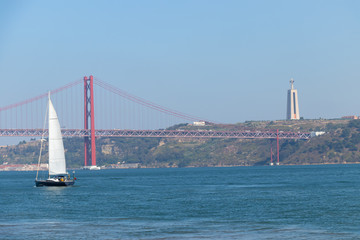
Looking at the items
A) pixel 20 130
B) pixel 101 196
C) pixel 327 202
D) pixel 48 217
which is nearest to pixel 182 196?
pixel 101 196

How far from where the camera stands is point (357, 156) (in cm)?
19138

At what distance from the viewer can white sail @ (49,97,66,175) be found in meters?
72.2

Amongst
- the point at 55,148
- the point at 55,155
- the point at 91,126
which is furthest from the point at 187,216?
the point at 91,126

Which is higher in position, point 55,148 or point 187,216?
point 55,148

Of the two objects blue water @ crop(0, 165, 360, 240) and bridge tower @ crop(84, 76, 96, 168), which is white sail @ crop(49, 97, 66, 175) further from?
bridge tower @ crop(84, 76, 96, 168)

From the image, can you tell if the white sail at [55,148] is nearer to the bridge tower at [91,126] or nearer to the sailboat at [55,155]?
the sailboat at [55,155]

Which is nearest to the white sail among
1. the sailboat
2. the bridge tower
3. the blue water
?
the sailboat

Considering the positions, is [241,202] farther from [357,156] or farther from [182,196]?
[357,156]

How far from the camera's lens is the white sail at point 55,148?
72250mm

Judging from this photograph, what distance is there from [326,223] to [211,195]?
891 inches

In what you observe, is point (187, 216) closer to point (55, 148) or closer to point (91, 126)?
point (55, 148)

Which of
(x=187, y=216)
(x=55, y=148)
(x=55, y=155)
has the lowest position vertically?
(x=187, y=216)

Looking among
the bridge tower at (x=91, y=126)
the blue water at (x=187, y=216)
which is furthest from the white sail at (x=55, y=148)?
the bridge tower at (x=91, y=126)

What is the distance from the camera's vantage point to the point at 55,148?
73.4 m
